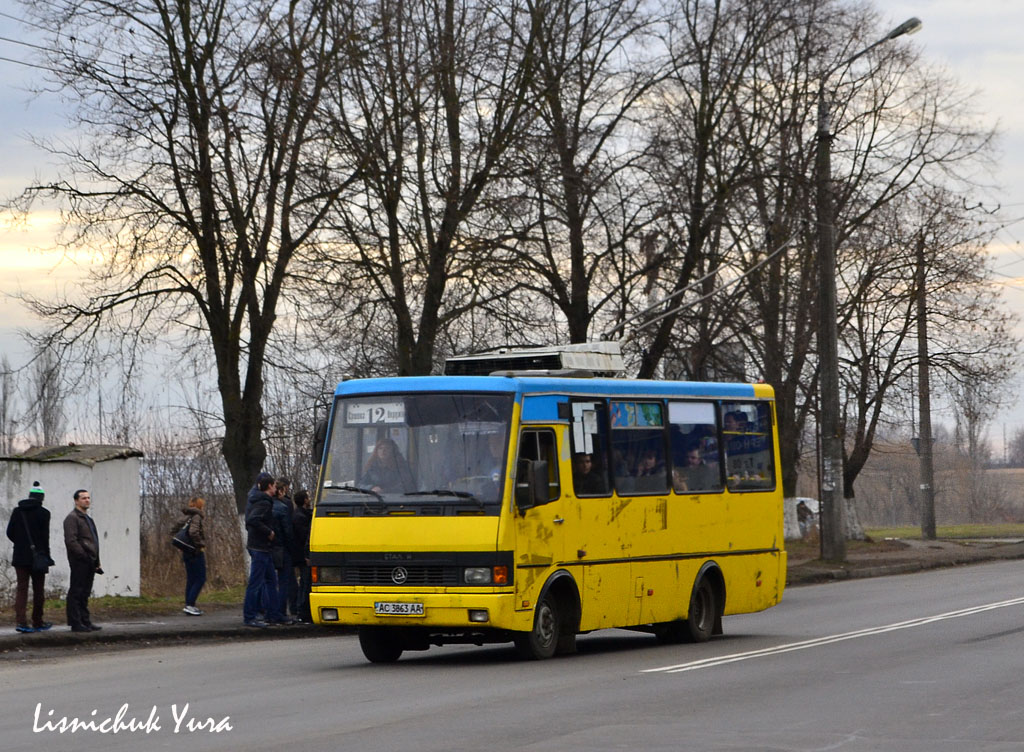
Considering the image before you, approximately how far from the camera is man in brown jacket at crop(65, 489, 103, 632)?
699 inches

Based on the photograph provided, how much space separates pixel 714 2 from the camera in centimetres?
3375

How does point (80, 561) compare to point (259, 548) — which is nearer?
point (80, 561)

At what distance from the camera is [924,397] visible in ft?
139

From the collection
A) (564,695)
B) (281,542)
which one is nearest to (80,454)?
(281,542)

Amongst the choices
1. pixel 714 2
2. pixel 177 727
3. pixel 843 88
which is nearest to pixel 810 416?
pixel 843 88

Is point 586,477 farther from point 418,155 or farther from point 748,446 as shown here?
point 418,155

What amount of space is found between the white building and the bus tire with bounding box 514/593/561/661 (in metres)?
9.20

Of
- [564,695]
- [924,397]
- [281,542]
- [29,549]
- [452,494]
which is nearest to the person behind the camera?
[564,695]

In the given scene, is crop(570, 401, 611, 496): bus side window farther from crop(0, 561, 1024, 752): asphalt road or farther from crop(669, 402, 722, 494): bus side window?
crop(0, 561, 1024, 752): asphalt road

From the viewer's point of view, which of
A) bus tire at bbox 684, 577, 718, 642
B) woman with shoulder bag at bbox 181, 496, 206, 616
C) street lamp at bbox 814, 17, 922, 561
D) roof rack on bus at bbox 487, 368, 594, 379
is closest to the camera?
roof rack on bus at bbox 487, 368, 594, 379

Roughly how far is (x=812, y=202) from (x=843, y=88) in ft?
20.8

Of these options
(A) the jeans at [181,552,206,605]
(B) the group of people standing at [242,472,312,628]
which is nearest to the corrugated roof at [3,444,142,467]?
(A) the jeans at [181,552,206,605]

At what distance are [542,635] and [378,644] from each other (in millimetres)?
1676

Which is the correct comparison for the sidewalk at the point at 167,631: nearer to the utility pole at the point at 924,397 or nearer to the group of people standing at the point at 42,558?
the group of people standing at the point at 42,558
